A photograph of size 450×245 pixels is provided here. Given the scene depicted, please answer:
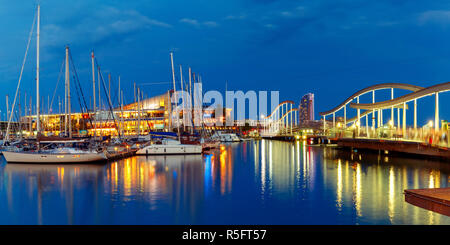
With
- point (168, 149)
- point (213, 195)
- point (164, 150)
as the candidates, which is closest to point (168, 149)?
point (168, 149)

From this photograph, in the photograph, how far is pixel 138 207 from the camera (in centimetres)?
1653

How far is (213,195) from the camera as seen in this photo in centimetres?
1956

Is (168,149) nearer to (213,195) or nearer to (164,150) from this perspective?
(164,150)

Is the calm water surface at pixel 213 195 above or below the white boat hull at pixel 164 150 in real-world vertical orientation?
Answer: below

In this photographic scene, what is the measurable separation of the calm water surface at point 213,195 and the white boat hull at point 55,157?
244 centimetres

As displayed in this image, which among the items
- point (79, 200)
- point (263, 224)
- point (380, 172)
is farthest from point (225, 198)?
point (380, 172)

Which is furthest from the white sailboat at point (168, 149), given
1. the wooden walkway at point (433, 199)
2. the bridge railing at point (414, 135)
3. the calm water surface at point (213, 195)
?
the wooden walkway at point (433, 199)

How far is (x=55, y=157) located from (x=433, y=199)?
31.2m

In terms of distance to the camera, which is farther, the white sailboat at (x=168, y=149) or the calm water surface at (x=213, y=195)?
the white sailboat at (x=168, y=149)

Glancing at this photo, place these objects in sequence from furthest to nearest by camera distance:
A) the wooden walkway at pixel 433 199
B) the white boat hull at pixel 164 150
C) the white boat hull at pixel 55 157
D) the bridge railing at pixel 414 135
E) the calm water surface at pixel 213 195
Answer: the white boat hull at pixel 164 150 → the white boat hull at pixel 55 157 → the bridge railing at pixel 414 135 → the calm water surface at pixel 213 195 → the wooden walkway at pixel 433 199

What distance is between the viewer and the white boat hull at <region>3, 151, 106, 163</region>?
3319 centimetres

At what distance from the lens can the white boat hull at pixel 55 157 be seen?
33188 millimetres

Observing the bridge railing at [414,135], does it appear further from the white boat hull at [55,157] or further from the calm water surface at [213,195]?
the white boat hull at [55,157]
